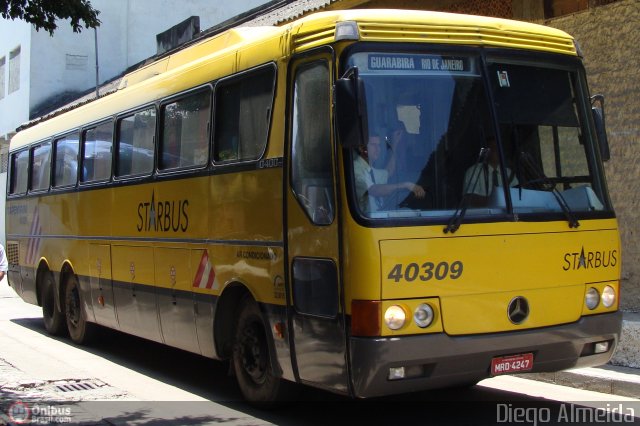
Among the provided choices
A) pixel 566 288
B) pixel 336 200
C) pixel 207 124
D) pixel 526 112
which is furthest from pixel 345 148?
pixel 207 124

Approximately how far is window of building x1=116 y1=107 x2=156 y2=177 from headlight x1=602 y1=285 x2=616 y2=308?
4934 millimetres

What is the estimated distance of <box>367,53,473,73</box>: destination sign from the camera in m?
6.01

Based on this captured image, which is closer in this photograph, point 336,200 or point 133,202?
point 336,200

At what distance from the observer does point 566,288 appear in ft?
20.6

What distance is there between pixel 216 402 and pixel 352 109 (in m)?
3.58

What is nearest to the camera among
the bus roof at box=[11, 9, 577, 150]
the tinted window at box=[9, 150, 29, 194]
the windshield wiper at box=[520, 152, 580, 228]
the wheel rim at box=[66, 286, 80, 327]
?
the bus roof at box=[11, 9, 577, 150]

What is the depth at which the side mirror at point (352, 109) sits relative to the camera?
5699mm

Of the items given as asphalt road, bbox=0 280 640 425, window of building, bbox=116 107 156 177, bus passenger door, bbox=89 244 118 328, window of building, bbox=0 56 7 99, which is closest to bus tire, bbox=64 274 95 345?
bus passenger door, bbox=89 244 118 328

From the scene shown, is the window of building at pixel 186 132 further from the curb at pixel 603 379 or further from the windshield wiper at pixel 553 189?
the curb at pixel 603 379

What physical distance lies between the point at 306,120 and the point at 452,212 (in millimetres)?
1344

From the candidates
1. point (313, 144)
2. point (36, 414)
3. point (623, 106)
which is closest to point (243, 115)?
point (313, 144)

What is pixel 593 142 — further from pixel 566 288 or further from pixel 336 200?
pixel 336 200

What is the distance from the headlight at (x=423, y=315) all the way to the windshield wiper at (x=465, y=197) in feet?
1.78

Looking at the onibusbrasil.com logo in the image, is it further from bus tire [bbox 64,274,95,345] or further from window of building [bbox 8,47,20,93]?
window of building [bbox 8,47,20,93]
